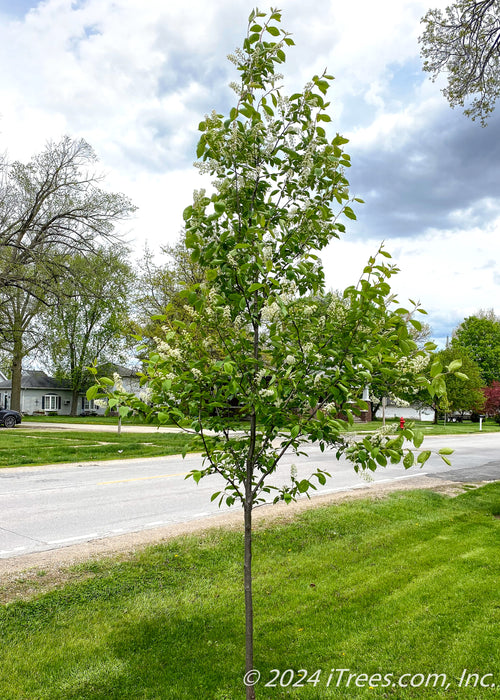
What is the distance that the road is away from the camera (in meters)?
7.56

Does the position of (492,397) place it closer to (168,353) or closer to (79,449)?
(79,449)

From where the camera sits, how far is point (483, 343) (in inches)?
2470

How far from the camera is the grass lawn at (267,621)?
11.2 feet

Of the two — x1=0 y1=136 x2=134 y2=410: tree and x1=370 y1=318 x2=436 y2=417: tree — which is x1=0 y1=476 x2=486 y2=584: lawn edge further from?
x1=0 y1=136 x2=134 y2=410: tree

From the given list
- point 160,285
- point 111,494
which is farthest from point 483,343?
point 111,494

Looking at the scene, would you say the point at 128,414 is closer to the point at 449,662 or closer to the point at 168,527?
the point at 449,662

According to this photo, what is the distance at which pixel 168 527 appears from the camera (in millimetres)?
7645

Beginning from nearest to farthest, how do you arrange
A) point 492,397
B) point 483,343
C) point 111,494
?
point 111,494
point 492,397
point 483,343

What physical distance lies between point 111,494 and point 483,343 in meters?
60.9

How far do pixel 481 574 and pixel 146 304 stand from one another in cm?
2215

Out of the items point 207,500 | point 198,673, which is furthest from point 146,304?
point 198,673

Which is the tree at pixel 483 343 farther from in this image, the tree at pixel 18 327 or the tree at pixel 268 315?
the tree at pixel 268 315

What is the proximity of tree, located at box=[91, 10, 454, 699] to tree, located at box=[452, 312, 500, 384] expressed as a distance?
63197 millimetres

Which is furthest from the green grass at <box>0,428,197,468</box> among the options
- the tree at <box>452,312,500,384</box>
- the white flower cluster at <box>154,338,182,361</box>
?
the tree at <box>452,312,500,384</box>
